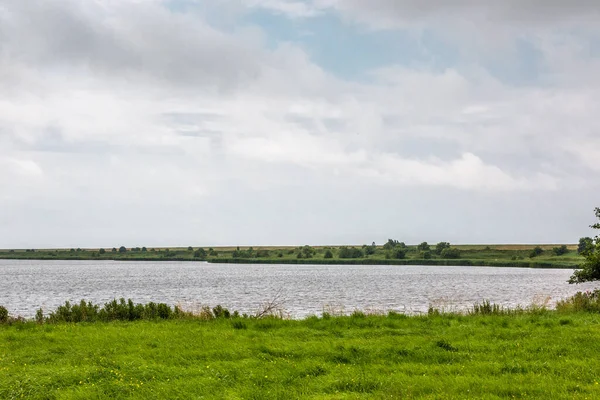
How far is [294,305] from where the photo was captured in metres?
44.9

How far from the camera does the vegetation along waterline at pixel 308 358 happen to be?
44.4ft

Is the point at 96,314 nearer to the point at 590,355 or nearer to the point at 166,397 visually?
the point at 166,397

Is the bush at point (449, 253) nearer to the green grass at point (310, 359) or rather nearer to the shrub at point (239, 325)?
the green grass at point (310, 359)

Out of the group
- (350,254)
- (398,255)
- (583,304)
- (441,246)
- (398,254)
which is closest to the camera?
(583,304)

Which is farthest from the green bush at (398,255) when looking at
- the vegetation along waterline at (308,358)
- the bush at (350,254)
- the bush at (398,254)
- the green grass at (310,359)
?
the green grass at (310,359)

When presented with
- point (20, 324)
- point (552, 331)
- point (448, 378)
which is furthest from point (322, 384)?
point (20, 324)

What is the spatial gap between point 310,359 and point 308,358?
0.15 metres

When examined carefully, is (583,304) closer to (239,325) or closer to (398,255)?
(239,325)

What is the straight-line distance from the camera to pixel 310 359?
54.7ft

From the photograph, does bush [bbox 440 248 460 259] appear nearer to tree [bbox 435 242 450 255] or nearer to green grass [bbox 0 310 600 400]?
tree [bbox 435 242 450 255]

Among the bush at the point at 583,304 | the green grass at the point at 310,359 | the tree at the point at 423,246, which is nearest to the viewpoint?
the green grass at the point at 310,359

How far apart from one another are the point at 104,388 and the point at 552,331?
15091 mm

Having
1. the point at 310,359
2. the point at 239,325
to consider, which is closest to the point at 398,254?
the point at 239,325

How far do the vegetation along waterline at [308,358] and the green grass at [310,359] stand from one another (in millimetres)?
35
